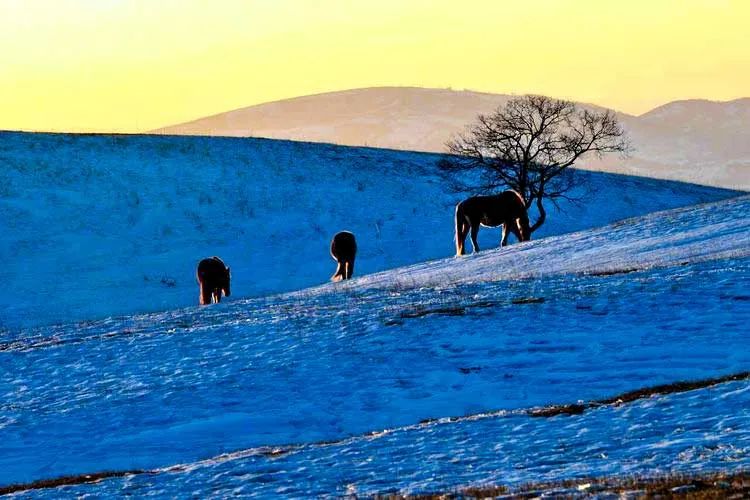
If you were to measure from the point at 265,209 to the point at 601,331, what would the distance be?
3962 centimetres

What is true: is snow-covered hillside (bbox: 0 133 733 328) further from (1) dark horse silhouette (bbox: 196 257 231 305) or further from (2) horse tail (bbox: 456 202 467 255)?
(2) horse tail (bbox: 456 202 467 255)

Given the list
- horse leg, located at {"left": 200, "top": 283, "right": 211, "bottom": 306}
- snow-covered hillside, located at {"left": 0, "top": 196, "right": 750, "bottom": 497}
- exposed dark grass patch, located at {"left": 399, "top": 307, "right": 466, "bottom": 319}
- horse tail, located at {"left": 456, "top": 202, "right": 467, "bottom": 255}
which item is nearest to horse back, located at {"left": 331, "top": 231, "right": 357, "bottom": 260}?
horse tail, located at {"left": 456, "top": 202, "right": 467, "bottom": 255}

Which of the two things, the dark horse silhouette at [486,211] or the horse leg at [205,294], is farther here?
the dark horse silhouette at [486,211]

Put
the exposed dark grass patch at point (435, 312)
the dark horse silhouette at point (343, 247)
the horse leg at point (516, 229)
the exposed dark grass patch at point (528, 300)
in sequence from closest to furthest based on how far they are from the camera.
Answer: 1. the exposed dark grass patch at point (435, 312)
2. the exposed dark grass patch at point (528, 300)
3. the dark horse silhouette at point (343, 247)
4. the horse leg at point (516, 229)

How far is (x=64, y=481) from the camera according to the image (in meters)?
12.7

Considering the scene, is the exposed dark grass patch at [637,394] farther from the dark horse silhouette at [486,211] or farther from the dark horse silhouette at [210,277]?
the dark horse silhouette at [486,211]

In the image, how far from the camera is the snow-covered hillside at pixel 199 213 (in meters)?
44.9

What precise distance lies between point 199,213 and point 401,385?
132 feet

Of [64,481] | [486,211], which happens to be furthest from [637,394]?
[486,211]

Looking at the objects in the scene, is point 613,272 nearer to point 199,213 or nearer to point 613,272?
point 613,272

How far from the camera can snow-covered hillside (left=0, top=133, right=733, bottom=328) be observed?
147ft

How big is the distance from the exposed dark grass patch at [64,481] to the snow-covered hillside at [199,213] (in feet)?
88.6

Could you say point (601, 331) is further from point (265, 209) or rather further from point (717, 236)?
point (265, 209)

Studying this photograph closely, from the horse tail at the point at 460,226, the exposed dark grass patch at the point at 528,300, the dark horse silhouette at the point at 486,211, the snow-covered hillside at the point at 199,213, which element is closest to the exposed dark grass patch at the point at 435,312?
the exposed dark grass patch at the point at 528,300
